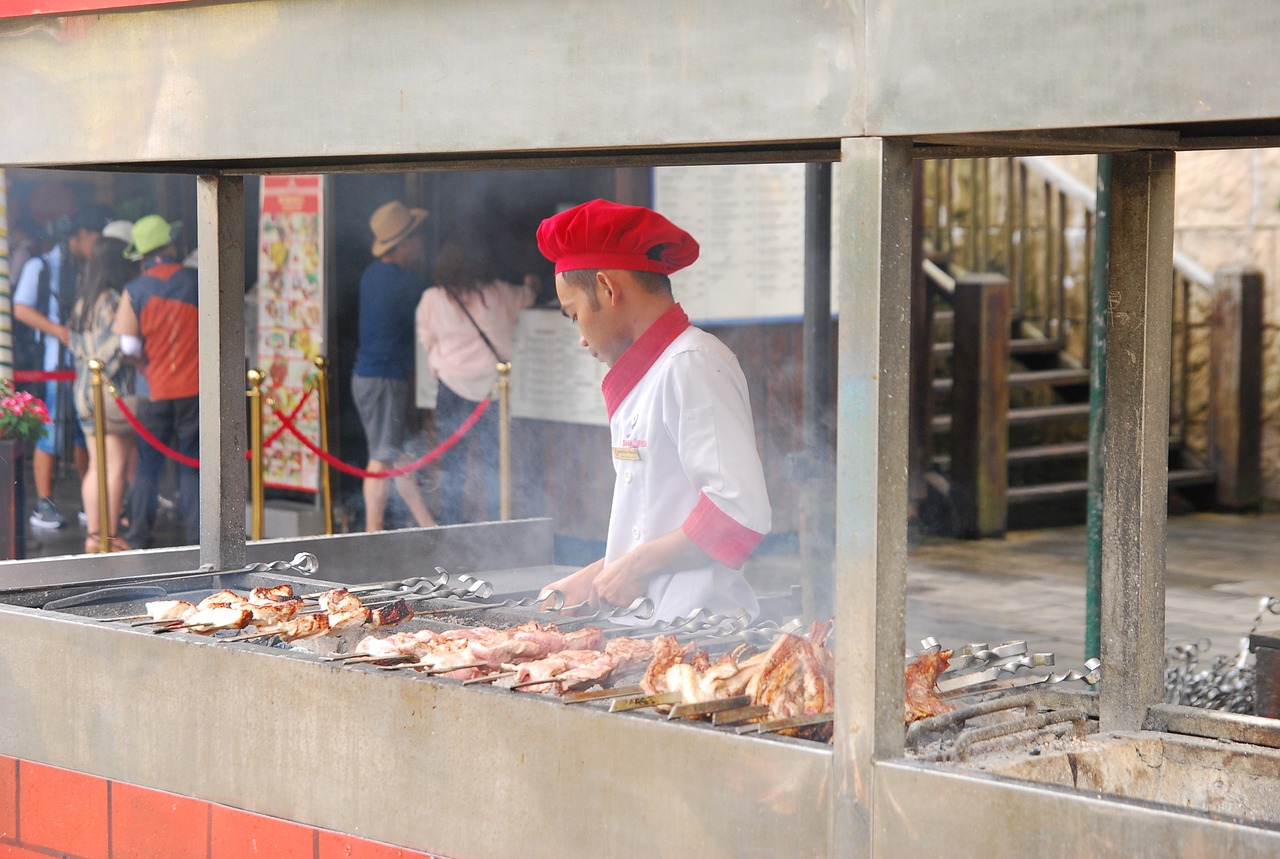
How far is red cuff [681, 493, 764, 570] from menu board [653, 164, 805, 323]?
17.6 feet

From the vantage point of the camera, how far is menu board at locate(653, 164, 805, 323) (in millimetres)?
9117

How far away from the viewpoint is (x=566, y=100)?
2635mm

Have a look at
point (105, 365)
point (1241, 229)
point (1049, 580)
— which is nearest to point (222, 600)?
point (105, 365)

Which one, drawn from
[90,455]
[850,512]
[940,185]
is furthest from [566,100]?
[940,185]

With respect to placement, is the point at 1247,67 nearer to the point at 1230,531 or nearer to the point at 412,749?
the point at 412,749

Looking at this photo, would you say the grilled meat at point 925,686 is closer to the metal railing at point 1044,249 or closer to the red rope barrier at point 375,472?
the red rope barrier at point 375,472

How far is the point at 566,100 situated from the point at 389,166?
1126 millimetres

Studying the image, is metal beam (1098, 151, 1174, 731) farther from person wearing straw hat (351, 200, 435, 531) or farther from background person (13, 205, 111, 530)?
background person (13, 205, 111, 530)

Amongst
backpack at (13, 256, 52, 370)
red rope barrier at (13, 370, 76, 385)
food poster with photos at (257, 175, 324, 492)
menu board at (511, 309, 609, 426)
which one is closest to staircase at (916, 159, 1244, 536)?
menu board at (511, 309, 609, 426)

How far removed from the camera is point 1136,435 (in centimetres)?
294

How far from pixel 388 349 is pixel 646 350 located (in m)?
5.54

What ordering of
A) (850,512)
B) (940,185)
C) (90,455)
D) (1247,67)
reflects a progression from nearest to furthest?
1. (1247,67)
2. (850,512)
3. (90,455)
4. (940,185)

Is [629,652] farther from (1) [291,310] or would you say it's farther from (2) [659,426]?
(1) [291,310]

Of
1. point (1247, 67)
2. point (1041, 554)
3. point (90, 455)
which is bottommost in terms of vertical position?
point (1041, 554)
